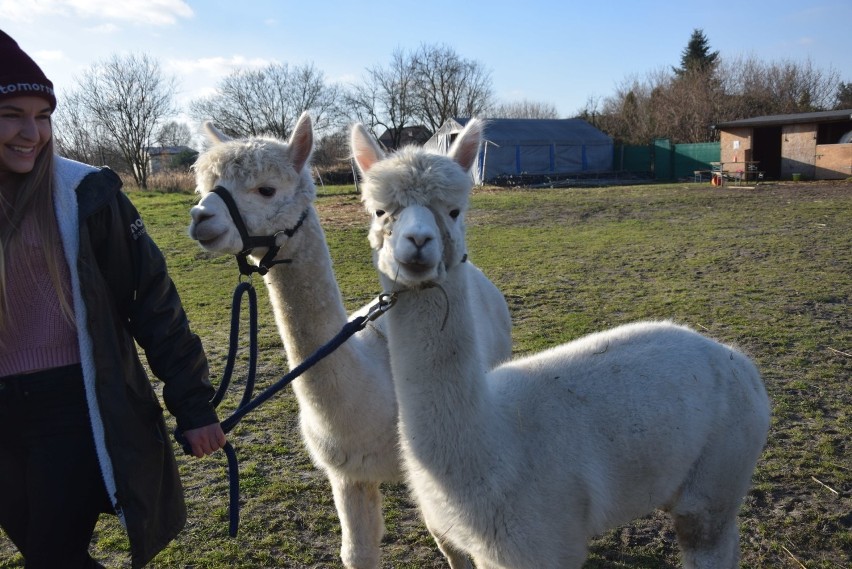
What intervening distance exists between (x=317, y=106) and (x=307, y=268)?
39.4m

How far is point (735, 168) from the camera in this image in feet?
84.4

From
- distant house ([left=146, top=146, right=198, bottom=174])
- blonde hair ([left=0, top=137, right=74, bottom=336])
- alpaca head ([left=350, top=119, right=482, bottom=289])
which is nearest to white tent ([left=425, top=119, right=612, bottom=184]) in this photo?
distant house ([left=146, top=146, right=198, bottom=174])

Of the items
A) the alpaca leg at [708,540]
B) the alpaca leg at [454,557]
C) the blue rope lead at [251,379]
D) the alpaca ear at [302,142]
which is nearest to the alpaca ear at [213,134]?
the alpaca ear at [302,142]

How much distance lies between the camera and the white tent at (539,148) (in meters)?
30.9

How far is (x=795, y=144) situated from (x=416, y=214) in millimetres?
27405

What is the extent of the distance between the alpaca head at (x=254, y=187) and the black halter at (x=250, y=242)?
0.02 metres

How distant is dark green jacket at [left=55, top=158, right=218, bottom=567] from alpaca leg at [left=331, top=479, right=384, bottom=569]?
0.94 metres

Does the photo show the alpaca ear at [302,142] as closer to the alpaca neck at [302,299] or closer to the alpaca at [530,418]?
the alpaca neck at [302,299]

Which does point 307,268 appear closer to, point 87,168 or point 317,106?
point 87,168

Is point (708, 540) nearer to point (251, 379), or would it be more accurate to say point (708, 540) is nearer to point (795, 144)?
point (251, 379)

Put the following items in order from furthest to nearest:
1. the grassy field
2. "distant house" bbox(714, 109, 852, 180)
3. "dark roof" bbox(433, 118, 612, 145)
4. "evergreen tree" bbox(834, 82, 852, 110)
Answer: "evergreen tree" bbox(834, 82, 852, 110), "dark roof" bbox(433, 118, 612, 145), "distant house" bbox(714, 109, 852, 180), the grassy field

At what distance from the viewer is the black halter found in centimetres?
265

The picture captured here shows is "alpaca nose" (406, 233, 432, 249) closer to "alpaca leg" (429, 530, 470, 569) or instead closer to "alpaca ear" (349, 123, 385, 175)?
"alpaca ear" (349, 123, 385, 175)

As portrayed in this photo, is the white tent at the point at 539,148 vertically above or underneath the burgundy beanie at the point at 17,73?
above
